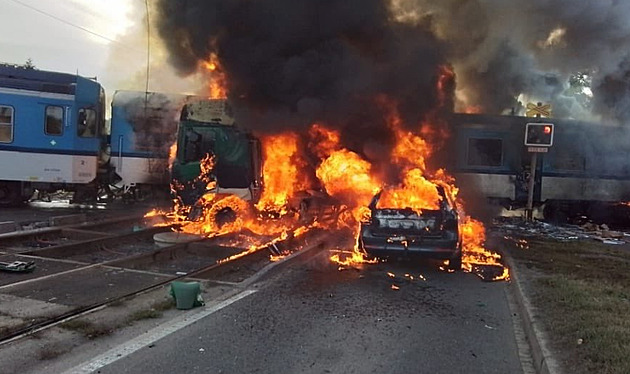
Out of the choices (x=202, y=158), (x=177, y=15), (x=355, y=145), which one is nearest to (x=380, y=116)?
(x=355, y=145)

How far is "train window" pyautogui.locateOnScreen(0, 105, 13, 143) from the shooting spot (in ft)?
49.9

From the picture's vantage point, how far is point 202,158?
12.5 m

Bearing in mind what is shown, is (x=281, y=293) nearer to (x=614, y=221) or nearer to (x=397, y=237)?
(x=397, y=237)

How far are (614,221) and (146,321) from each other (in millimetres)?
15741

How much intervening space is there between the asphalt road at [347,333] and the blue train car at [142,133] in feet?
34.4

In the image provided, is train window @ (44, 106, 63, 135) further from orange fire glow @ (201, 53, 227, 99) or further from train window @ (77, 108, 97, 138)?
orange fire glow @ (201, 53, 227, 99)

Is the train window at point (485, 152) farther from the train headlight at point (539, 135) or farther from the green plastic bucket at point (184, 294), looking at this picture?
the green plastic bucket at point (184, 294)

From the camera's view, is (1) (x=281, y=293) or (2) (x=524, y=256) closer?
(1) (x=281, y=293)

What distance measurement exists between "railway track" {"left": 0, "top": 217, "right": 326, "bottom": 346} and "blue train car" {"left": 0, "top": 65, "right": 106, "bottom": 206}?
14.6ft

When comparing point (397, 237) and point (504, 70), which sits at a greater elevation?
point (504, 70)

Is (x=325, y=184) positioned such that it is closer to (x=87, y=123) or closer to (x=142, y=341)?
(x=87, y=123)

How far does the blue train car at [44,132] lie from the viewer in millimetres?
15305

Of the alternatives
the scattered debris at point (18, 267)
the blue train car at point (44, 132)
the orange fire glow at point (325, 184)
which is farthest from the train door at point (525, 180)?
the scattered debris at point (18, 267)

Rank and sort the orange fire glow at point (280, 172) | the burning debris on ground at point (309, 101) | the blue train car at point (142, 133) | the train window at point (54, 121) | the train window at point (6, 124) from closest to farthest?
1. the burning debris on ground at point (309, 101)
2. the orange fire glow at point (280, 172)
3. the train window at point (6, 124)
4. the train window at point (54, 121)
5. the blue train car at point (142, 133)
